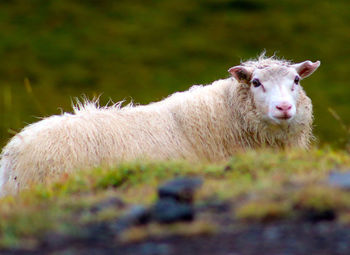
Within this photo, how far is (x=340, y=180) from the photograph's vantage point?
7055mm

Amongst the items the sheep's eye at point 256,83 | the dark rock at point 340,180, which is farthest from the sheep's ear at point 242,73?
the dark rock at point 340,180

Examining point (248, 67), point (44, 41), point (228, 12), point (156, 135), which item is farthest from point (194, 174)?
point (228, 12)

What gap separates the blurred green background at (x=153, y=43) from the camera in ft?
138

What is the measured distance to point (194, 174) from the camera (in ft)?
27.4

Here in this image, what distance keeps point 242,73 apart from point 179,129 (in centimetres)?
115

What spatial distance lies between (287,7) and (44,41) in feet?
45.7

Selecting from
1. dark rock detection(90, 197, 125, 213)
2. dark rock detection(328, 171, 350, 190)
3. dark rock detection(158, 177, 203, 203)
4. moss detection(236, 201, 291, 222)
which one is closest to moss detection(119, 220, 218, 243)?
moss detection(236, 201, 291, 222)

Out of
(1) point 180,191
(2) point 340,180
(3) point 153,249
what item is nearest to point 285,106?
(2) point 340,180

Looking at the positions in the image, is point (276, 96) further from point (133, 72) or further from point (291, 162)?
point (133, 72)

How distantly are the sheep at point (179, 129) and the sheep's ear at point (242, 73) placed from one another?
1 centimetres

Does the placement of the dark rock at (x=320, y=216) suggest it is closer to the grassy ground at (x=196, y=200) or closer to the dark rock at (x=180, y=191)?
the grassy ground at (x=196, y=200)

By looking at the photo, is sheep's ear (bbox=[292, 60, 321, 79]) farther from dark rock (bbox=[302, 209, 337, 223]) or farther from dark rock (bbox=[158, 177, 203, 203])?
dark rock (bbox=[302, 209, 337, 223])

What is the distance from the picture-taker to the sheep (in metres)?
10.6

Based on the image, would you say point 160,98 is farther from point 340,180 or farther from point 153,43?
point 340,180
